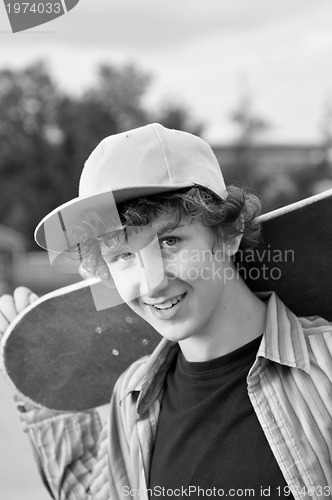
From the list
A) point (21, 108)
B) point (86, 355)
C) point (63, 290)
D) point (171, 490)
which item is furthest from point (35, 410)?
point (21, 108)

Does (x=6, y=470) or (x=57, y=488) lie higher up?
(x=57, y=488)

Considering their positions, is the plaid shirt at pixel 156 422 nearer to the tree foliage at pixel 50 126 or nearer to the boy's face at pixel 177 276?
the boy's face at pixel 177 276

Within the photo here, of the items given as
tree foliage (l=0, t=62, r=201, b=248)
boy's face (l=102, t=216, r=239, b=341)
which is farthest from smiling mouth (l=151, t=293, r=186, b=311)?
tree foliage (l=0, t=62, r=201, b=248)

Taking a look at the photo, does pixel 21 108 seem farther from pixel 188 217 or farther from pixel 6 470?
pixel 188 217

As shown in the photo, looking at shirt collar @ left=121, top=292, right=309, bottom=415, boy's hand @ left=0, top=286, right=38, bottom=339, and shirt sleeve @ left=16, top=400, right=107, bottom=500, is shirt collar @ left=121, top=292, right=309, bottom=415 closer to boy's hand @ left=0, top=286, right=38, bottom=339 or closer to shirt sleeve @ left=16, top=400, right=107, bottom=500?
shirt sleeve @ left=16, top=400, right=107, bottom=500

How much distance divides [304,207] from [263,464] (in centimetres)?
71

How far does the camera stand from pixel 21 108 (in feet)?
159

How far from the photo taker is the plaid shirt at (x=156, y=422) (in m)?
1.71

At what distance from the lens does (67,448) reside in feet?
7.52

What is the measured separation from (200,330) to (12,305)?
2.46ft

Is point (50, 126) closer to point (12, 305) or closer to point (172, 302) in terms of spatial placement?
point (12, 305)

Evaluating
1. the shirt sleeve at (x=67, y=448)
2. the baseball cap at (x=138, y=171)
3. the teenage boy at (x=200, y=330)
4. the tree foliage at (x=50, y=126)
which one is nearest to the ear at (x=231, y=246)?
the teenage boy at (x=200, y=330)

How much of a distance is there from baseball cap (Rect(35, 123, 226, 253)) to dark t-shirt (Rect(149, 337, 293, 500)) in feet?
1.38

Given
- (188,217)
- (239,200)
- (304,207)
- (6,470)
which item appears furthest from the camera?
(6,470)
